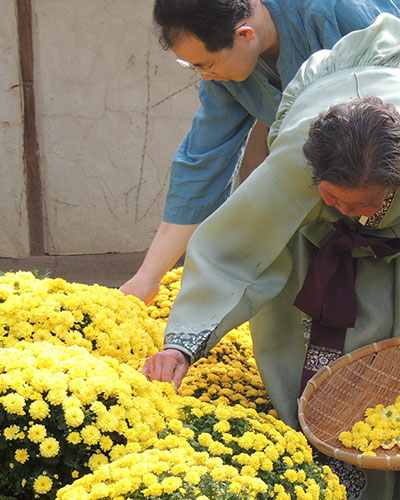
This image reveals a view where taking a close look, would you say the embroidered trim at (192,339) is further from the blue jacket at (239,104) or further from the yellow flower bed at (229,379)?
the blue jacket at (239,104)

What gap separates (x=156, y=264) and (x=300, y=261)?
714mm

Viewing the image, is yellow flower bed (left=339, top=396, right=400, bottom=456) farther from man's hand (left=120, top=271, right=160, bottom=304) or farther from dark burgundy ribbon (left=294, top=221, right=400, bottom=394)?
man's hand (left=120, top=271, right=160, bottom=304)

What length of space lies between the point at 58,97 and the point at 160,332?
2.67 m

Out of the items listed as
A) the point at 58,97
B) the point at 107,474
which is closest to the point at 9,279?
the point at 107,474

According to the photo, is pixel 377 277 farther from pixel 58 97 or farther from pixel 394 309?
pixel 58 97

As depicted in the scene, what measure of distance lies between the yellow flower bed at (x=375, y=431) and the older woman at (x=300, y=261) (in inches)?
7.1

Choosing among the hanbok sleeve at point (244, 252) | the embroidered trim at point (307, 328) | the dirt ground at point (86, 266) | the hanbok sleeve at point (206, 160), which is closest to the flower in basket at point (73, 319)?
the hanbok sleeve at point (244, 252)

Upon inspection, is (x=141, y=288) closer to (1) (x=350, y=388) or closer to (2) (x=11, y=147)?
(1) (x=350, y=388)

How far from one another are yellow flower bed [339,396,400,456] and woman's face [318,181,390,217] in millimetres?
572

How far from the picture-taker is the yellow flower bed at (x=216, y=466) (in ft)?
5.93

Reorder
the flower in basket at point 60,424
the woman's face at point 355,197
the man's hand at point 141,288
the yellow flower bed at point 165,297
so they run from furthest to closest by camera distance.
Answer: the yellow flower bed at point 165,297, the man's hand at point 141,288, the woman's face at point 355,197, the flower in basket at point 60,424

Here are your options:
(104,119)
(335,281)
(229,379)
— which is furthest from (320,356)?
(104,119)

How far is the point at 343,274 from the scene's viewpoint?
8.42 ft

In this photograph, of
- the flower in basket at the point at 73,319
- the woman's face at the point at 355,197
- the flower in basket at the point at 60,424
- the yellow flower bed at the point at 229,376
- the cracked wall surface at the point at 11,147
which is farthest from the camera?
the cracked wall surface at the point at 11,147
